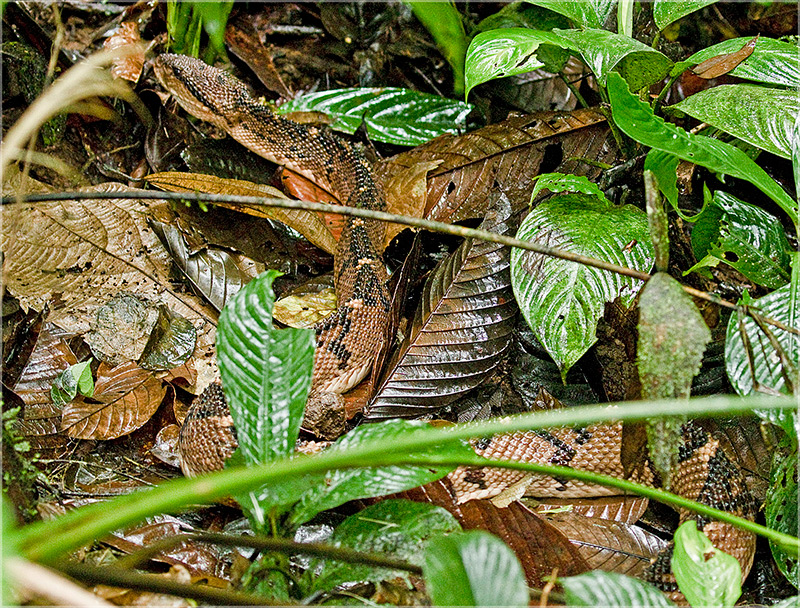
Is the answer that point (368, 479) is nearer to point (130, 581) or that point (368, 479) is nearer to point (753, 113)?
point (130, 581)

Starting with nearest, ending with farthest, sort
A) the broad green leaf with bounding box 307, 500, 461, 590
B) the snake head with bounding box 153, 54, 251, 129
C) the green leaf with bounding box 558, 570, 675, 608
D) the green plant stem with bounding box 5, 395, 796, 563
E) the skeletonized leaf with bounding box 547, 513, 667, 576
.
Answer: the green plant stem with bounding box 5, 395, 796, 563 < the green leaf with bounding box 558, 570, 675, 608 < the broad green leaf with bounding box 307, 500, 461, 590 < the skeletonized leaf with bounding box 547, 513, 667, 576 < the snake head with bounding box 153, 54, 251, 129

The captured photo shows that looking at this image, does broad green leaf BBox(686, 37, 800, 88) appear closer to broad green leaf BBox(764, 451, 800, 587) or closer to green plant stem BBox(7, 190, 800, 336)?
green plant stem BBox(7, 190, 800, 336)

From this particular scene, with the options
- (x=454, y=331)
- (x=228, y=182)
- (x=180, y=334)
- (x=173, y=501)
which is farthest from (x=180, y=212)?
(x=173, y=501)

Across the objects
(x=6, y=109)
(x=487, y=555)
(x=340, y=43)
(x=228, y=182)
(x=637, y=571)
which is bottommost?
(x=637, y=571)

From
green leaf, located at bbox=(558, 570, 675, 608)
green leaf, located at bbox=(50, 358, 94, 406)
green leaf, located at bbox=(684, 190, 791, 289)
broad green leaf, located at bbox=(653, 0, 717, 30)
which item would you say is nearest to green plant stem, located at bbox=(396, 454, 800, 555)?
green leaf, located at bbox=(558, 570, 675, 608)

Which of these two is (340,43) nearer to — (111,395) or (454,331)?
(454,331)

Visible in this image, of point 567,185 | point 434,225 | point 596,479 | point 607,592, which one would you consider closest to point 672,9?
point 567,185
